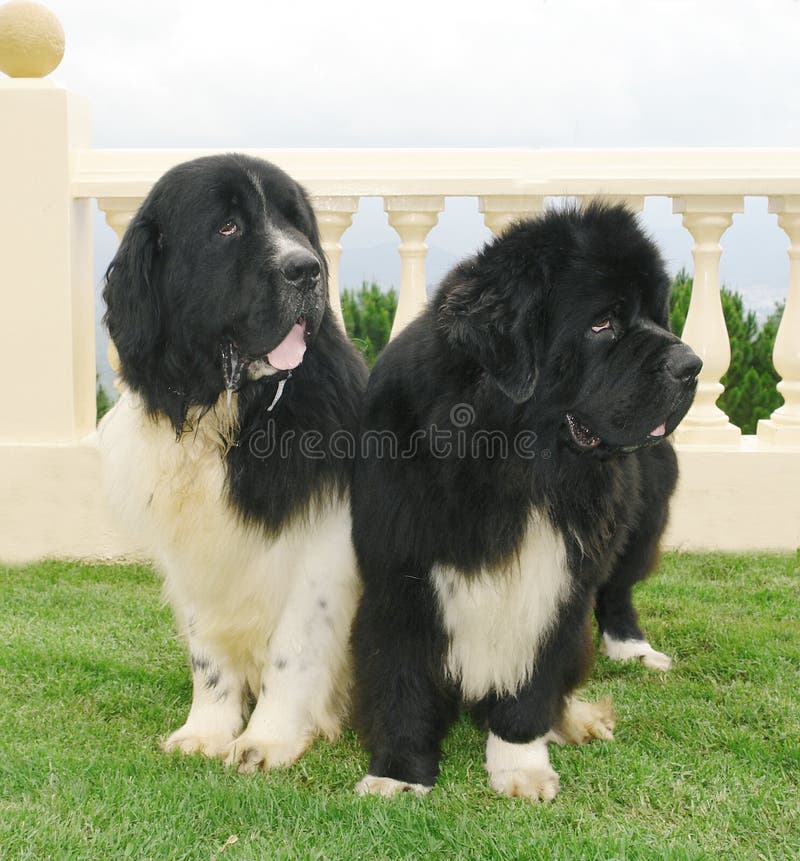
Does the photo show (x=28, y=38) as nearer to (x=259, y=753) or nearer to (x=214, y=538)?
(x=214, y=538)

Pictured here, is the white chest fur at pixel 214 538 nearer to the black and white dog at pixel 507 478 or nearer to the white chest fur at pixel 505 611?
the black and white dog at pixel 507 478

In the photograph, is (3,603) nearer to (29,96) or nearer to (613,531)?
(29,96)

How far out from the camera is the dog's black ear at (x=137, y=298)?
9.15 ft

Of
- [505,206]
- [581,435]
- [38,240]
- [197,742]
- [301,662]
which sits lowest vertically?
[197,742]

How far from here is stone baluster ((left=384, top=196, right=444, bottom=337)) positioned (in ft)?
15.2

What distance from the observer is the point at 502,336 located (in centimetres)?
251

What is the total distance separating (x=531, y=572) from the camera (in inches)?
108

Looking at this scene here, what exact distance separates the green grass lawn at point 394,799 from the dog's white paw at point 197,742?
60mm

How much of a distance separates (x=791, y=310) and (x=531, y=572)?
270 cm

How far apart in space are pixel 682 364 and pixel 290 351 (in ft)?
3.34

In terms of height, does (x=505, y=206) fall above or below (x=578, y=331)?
above

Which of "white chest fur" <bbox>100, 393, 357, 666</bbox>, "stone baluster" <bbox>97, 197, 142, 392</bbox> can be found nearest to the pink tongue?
"white chest fur" <bbox>100, 393, 357, 666</bbox>

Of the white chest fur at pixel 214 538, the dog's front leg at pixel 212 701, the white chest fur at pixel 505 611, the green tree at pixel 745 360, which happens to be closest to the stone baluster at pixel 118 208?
the white chest fur at pixel 214 538

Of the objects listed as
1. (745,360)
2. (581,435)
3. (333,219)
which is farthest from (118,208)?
(745,360)
